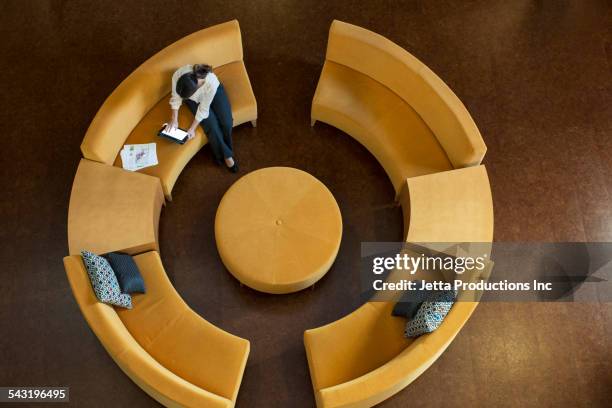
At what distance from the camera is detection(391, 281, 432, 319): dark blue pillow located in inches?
214

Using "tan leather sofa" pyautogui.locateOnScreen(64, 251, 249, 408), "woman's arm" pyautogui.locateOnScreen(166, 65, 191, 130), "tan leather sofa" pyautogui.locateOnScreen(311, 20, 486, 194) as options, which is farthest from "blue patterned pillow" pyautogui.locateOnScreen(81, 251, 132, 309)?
"tan leather sofa" pyautogui.locateOnScreen(311, 20, 486, 194)

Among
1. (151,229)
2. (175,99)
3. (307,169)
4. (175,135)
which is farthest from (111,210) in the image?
(307,169)

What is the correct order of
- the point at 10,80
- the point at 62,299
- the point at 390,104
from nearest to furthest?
1. the point at 62,299
2. the point at 390,104
3. the point at 10,80

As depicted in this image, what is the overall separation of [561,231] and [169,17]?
4930 mm

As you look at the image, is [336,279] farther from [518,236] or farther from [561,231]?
[561,231]

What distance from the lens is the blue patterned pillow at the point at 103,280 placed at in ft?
17.0

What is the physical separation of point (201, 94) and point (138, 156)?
848 mm

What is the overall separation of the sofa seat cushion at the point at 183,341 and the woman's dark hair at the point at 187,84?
167cm

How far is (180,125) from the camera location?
6309 mm

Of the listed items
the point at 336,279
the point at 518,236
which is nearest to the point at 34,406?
the point at 336,279

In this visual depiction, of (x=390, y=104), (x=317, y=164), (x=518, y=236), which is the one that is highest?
(x=390, y=104)

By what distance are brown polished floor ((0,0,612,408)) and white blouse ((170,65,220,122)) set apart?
0.79m

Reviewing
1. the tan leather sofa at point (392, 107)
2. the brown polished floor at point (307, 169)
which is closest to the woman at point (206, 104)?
the brown polished floor at point (307, 169)

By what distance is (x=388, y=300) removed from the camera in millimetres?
5613
